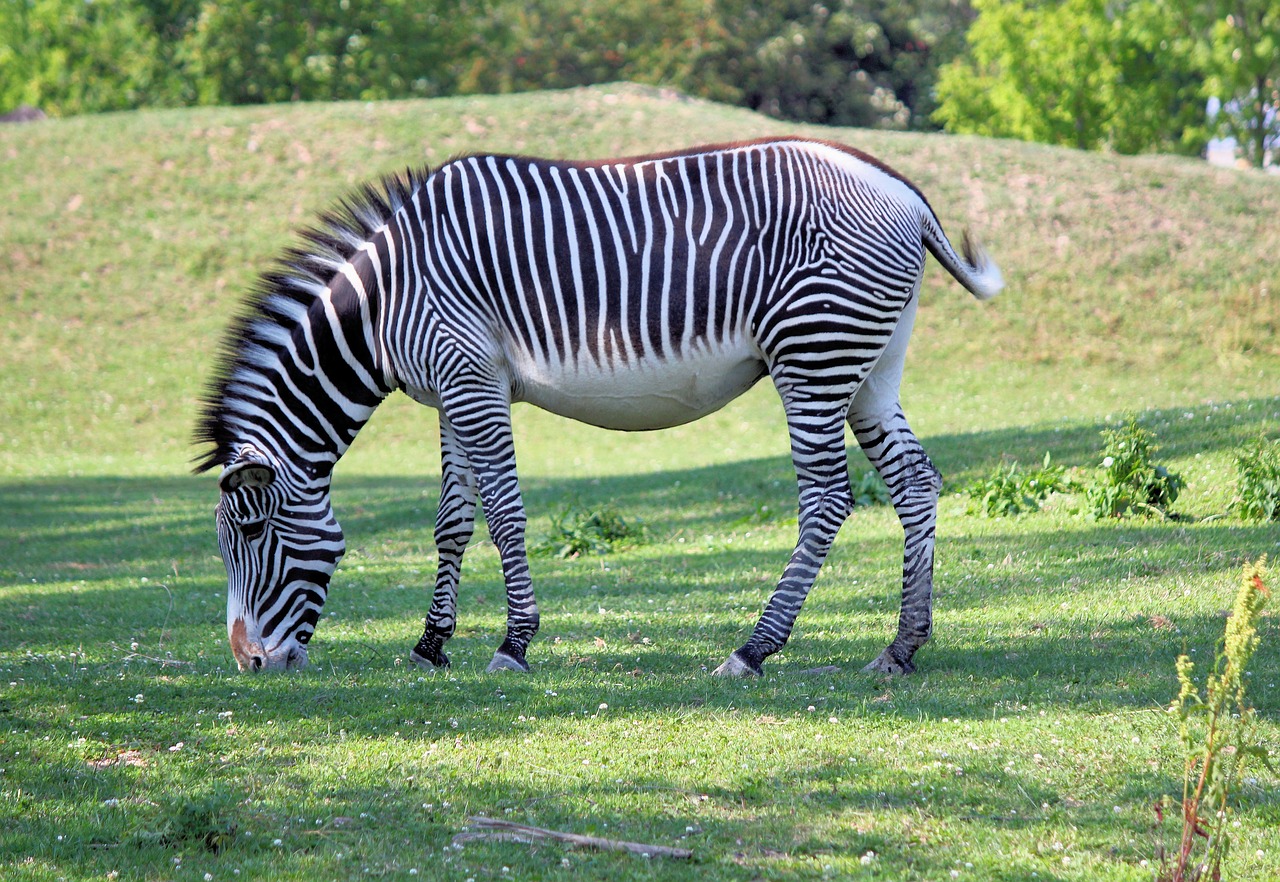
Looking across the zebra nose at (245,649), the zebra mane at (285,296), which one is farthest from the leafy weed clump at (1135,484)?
the zebra nose at (245,649)

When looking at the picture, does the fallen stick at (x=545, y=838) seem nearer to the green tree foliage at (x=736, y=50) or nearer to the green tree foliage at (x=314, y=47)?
the green tree foliage at (x=314, y=47)

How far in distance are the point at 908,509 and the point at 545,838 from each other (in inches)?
139

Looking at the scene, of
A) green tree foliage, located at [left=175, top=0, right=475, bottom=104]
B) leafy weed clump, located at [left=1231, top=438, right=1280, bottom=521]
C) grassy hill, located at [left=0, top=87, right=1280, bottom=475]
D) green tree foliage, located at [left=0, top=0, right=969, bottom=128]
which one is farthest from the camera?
green tree foliage, located at [left=0, top=0, right=969, bottom=128]

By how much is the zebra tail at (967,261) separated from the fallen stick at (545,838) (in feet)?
14.5

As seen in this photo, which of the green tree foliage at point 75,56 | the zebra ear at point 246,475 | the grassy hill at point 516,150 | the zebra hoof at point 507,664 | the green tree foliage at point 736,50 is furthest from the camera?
the green tree foliage at point 736,50

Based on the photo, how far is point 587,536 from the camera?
1270 cm

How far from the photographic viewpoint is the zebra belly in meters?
6.84

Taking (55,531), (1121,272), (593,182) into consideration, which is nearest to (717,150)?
(593,182)

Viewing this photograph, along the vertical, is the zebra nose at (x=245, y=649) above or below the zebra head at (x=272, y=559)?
below

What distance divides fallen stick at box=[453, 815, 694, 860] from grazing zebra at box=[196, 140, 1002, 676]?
2.37 metres

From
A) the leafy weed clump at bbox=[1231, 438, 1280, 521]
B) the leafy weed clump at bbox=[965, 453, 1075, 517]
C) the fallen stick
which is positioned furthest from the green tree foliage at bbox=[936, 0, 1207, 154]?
the fallen stick

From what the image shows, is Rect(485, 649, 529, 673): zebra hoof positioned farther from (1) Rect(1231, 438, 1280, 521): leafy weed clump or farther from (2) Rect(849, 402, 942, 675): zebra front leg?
(1) Rect(1231, 438, 1280, 521): leafy weed clump

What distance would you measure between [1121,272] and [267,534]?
25.0 metres

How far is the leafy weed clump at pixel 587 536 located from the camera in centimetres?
1257
